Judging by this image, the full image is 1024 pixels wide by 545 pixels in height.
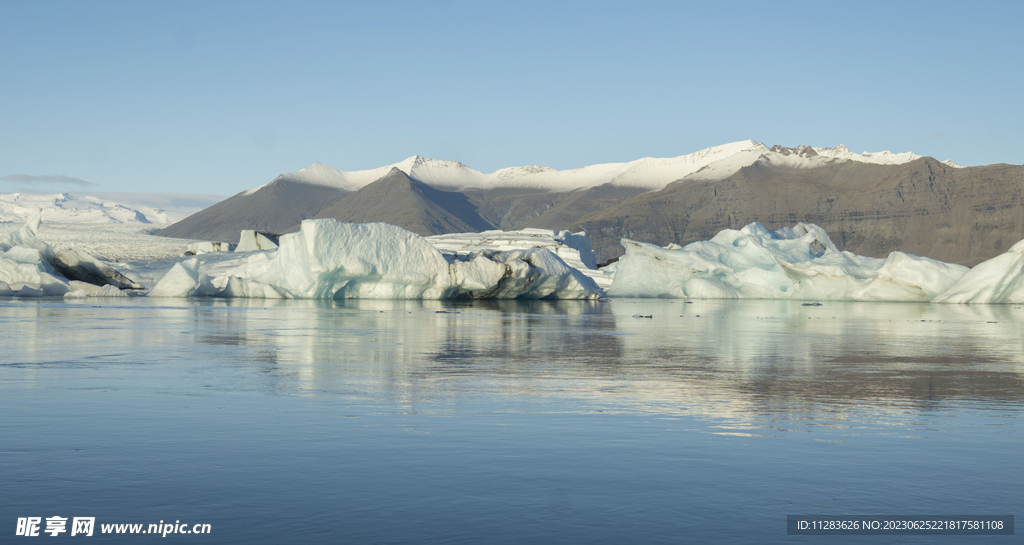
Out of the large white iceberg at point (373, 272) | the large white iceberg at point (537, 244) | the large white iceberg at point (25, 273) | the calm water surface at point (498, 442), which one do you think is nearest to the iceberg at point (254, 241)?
the large white iceberg at point (537, 244)

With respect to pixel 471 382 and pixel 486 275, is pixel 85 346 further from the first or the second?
pixel 486 275

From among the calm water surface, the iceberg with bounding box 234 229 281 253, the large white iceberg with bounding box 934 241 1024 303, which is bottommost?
the calm water surface

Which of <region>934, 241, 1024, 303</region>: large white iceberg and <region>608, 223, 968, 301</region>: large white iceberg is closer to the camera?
<region>934, 241, 1024, 303</region>: large white iceberg

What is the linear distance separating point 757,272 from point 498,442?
45.0 meters

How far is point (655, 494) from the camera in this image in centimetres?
493

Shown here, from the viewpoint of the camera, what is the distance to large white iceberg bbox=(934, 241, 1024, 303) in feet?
129

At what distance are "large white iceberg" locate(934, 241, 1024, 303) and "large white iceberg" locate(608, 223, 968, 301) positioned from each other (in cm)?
289

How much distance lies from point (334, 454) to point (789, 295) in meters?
47.6

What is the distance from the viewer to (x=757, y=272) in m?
49.2

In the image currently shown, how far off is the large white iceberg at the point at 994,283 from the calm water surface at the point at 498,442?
97.6 feet

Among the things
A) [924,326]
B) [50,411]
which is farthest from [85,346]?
[924,326]

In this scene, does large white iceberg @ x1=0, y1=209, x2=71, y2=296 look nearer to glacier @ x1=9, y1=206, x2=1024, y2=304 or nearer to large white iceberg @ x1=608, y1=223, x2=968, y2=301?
glacier @ x1=9, y1=206, x2=1024, y2=304

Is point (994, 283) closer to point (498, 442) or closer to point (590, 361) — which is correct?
point (590, 361)

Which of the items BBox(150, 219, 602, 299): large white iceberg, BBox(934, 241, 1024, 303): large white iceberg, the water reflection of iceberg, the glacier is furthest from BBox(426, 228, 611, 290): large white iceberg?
the water reflection of iceberg
